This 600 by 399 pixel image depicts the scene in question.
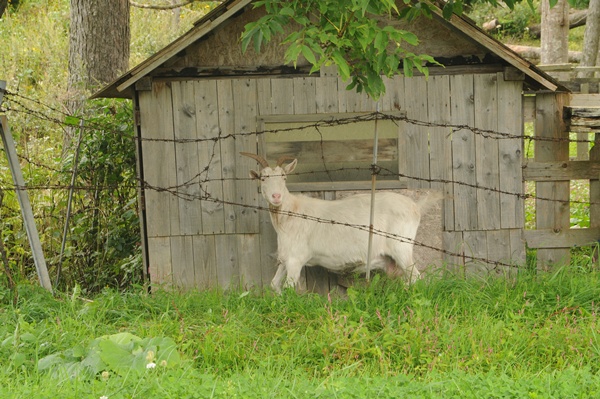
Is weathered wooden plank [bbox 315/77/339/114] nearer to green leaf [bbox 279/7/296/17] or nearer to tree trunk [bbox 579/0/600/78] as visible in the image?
green leaf [bbox 279/7/296/17]

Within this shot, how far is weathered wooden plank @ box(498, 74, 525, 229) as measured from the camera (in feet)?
29.0

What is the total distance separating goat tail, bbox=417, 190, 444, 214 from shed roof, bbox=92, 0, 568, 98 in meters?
1.49

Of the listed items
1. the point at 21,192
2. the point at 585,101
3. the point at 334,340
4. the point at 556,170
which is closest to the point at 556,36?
the point at 585,101

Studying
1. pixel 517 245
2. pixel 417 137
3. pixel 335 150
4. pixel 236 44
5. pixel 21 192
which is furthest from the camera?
pixel 335 150

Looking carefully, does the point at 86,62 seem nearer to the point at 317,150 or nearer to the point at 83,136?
the point at 83,136

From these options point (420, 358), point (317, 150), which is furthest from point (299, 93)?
point (420, 358)

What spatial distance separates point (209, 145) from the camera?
29.0 ft

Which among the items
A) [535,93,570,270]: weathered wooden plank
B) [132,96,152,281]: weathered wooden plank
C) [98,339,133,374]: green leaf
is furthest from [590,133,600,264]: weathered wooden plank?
[98,339,133,374]: green leaf

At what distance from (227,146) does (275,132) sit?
52 cm

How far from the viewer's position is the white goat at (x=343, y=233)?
8.57 meters

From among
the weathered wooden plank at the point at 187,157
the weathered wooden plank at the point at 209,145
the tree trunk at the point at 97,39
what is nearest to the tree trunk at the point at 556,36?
the tree trunk at the point at 97,39

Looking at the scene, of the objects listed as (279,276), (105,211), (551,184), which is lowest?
(279,276)

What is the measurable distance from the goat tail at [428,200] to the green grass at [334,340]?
749mm

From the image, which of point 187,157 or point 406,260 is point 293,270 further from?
point 187,157
